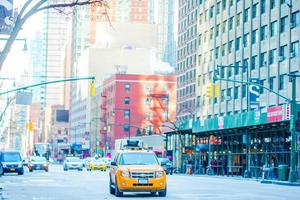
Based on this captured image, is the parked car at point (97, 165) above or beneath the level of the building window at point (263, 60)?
beneath

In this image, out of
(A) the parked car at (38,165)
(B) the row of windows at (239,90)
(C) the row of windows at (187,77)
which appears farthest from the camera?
(C) the row of windows at (187,77)

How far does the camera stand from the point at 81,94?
18775cm

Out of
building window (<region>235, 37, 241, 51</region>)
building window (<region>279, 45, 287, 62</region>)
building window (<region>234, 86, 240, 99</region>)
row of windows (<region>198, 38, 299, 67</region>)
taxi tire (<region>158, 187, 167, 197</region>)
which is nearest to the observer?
taxi tire (<region>158, 187, 167, 197</region>)

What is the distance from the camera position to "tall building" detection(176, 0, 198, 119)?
100312 millimetres

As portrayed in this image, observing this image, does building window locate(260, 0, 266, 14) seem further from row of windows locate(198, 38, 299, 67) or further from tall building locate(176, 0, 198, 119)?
tall building locate(176, 0, 198, 119)

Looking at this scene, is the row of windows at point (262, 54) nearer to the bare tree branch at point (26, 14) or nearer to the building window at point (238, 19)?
the building window at point (238, 19)

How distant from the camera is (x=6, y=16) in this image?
1672 cm

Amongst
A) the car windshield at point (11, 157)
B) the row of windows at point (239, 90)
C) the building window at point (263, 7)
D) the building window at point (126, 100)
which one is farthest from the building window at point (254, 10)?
the building window at point (126, 100)

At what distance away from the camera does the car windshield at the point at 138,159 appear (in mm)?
25619

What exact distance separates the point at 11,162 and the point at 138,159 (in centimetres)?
2980

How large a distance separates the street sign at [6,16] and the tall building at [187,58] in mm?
78687

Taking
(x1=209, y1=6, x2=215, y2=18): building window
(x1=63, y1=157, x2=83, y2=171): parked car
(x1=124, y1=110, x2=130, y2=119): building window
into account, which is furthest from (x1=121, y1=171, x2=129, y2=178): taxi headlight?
(x1=124, y1=110, x2=130, y2=119): building window

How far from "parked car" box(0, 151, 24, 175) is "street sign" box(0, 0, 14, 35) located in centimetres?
3718

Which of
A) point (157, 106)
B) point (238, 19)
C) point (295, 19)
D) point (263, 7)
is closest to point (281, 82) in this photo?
point (295, 19)
